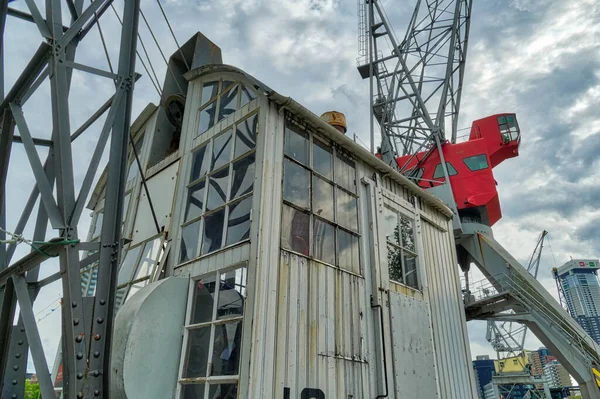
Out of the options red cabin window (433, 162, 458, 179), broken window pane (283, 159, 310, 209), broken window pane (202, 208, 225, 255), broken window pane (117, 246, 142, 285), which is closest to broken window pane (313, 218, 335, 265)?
broken window pane (283, 159, 310, 209)

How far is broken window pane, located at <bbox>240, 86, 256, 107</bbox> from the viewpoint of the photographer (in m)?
7.50

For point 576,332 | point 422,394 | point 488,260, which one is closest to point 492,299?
point 488,260

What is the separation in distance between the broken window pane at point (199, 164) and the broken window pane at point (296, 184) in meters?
1.82

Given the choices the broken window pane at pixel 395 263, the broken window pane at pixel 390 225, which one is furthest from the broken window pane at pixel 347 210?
the broken window pane at pixel 395 263

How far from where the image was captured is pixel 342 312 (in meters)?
6.70

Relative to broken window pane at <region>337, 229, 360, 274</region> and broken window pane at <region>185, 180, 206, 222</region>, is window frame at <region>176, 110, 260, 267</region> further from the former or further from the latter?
broken window pane at <region>337, 229, 360, 274</region>

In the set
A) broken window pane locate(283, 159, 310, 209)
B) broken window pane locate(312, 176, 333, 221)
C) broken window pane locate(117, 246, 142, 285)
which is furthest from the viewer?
broken window pane locate(117, 246, 142, 285)

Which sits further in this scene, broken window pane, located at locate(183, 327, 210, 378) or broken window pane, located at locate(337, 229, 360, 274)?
broken window pane, located at locate(337, 229, 360, 274)

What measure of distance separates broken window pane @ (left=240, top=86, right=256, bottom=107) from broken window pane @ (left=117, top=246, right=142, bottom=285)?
12.1ft

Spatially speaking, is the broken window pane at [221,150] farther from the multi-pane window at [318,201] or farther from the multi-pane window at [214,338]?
the multi-pane window at [214,338]

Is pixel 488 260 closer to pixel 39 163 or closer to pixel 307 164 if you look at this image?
pixel 307 164

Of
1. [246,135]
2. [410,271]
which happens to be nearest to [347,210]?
[410,271]

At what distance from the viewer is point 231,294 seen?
6156 millimetres

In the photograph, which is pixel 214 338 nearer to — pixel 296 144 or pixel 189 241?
pixel 189 241
